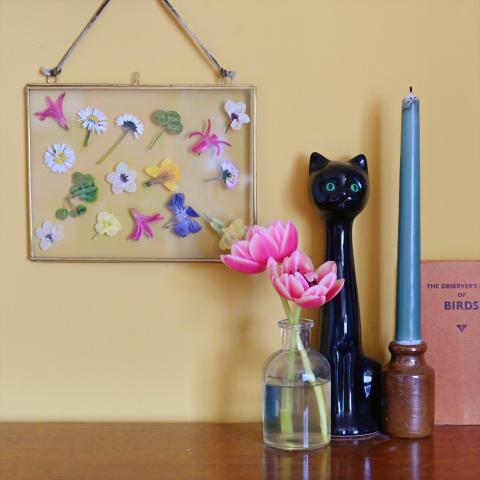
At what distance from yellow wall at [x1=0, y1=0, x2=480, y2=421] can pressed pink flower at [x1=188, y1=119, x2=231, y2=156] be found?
72mm

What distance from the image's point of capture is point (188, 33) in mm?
1109

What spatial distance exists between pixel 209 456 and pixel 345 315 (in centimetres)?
29

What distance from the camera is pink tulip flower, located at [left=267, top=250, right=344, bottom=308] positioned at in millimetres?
930

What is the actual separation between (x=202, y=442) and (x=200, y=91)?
55cm

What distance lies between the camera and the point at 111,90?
1.10 meters

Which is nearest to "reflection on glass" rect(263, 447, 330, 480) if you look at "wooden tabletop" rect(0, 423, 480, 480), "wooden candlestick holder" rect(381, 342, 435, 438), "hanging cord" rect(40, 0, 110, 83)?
"wooden tabletop" rect(0, 423, 480, 480)

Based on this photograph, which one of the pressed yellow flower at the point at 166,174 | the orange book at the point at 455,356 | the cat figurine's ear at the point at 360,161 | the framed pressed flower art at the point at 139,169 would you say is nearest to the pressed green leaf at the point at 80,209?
the framed pressed flower art at the point at 139,169

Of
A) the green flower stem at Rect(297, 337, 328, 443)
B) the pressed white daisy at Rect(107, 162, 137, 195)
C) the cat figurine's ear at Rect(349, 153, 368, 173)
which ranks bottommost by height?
the green flower stem at Rect(297, 337, 328, 443)

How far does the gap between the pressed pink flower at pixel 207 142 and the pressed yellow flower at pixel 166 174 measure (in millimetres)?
45

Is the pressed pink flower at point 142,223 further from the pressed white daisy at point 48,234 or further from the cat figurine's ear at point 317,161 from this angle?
the cat figurine's ear at point 317,161

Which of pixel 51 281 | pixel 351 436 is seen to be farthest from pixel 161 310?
pixel 351 436

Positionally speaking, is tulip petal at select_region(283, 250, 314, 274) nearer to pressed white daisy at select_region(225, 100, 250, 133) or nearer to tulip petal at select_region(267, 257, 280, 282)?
tulip petal at select_region(267, 257, 280, 282)

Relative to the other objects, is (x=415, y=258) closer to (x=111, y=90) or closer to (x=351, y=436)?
(x=351, y=436)

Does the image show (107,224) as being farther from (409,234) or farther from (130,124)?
(409,234)
